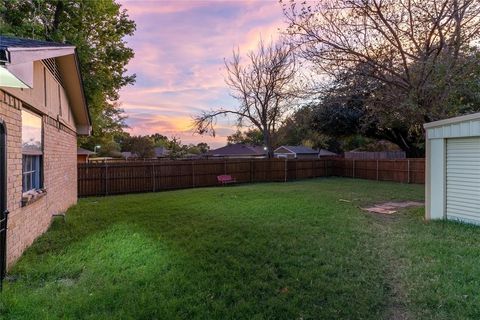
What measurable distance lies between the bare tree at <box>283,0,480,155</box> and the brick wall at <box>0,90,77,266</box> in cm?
694

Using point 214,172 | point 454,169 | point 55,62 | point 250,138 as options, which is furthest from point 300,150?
point 55,62

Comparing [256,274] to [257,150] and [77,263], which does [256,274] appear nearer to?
[77,263]

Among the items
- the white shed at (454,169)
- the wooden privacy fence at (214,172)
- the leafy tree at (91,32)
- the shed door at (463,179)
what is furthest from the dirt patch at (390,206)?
the leafy tree at (91,32)

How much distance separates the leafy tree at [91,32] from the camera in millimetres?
13633

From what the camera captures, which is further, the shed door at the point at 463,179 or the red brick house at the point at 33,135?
the shed door at the point at 463,179

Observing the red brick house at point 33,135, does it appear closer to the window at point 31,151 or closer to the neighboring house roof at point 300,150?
the window at point 31,151

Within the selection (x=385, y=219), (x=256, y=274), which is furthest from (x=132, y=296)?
(x=385, y=219)

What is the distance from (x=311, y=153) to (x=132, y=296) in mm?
46531

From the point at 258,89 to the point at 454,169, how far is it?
19292 millimetres

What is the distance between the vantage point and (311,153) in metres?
48.7

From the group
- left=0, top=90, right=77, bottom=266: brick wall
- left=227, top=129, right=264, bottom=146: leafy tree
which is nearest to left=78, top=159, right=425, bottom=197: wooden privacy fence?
left=0, top=90, right=77, bottom=266: brick wall

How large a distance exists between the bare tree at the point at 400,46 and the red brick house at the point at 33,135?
6295 mm

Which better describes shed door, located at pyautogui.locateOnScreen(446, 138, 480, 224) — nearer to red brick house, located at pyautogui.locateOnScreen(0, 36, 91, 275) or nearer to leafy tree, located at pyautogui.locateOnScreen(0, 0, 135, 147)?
red brick house, located at pyautogui.locateOnScreen(0, 36, 91, 275)

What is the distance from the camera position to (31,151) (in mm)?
5785
